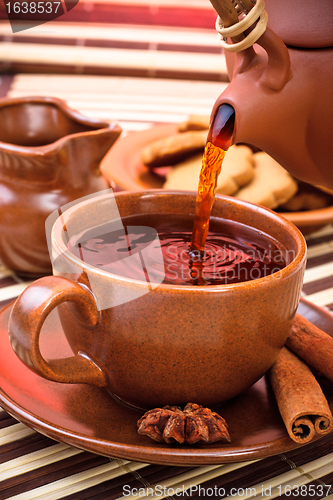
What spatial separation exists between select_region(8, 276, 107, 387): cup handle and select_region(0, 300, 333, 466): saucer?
0.16ft

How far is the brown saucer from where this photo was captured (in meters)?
1.13

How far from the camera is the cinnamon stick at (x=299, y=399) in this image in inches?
23.8

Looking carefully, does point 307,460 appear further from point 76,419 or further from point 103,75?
point 103,75

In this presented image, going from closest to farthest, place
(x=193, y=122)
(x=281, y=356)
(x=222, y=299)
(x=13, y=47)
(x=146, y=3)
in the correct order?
(x=222, y=299) < (x=281, y=356) < (x=193, y=122) < (x=13, y=47) < (x=146, y=3)

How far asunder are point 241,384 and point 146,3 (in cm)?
249

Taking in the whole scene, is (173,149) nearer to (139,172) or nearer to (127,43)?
(139,172)

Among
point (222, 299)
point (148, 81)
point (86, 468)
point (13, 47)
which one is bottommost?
point (148, 81)

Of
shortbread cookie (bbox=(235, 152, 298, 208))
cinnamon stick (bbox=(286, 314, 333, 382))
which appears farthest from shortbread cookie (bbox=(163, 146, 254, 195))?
cinnamon stick (bbox=(286, 314, 333, 382))

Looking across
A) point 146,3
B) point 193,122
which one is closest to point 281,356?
point 193,122

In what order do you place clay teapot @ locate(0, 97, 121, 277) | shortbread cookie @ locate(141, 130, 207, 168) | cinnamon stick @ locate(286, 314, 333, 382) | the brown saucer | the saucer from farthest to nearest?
shortbread cookie @ locate(141, 130, 207, 168)
the brown saucer
clay teapot @ locate(0, 97, 121, 277)
cinnamon stick @ locate(286, 314, 333, 382)
the saucer

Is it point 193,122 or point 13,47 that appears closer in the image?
point 193,122

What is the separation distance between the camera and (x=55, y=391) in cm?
68

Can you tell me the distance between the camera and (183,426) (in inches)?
23.4

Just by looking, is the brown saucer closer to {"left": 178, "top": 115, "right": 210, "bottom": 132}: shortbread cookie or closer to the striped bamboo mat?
{"left": 178, "top": 115, "right": 210, "bottom": 132}: shortbread cookie
